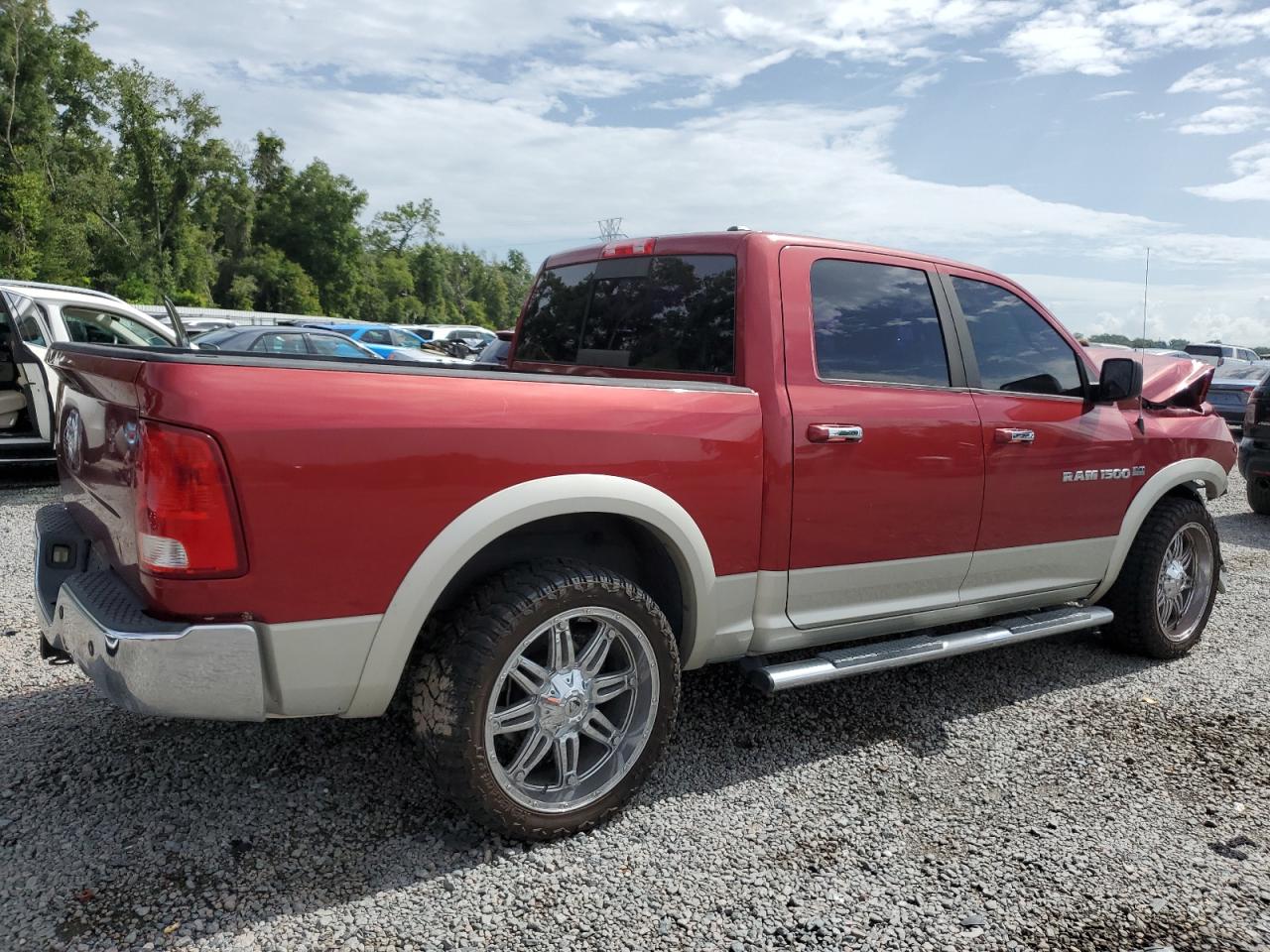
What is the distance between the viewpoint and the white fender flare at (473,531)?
8.35 ft

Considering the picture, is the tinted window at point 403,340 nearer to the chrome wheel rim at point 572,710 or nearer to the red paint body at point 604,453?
the red paint body at point 604,453

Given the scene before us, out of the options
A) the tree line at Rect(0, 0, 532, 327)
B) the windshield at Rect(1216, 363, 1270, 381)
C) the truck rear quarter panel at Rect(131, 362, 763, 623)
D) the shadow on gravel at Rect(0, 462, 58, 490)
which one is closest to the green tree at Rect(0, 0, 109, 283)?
the tree line at Rect(0, 0, 532, 327)

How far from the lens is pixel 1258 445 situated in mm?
9156

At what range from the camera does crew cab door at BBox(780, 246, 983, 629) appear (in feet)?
10.9

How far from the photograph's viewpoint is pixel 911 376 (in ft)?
12.1

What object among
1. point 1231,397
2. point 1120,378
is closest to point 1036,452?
point 1120,378

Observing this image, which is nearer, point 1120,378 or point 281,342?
point 1120,378

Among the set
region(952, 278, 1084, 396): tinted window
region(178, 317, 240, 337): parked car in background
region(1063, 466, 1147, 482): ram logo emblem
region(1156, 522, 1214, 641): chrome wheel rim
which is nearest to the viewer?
region(952, 278, 1084, 396): tinted window

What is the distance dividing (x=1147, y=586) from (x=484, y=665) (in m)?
3.50

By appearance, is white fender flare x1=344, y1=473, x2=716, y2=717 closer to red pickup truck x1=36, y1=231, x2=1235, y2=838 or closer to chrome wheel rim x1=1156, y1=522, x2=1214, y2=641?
red pickup truck x1=36, y1=231, x2=1235, y2=838

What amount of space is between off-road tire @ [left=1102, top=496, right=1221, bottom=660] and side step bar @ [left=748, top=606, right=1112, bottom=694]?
1.15 feet

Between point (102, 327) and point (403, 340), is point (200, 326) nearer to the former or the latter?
point (403, 340)

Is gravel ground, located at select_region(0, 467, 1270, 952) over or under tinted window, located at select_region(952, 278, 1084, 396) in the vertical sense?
under

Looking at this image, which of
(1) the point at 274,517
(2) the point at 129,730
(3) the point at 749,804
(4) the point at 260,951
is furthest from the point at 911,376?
(2) the point at 129,730
